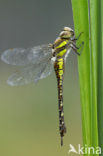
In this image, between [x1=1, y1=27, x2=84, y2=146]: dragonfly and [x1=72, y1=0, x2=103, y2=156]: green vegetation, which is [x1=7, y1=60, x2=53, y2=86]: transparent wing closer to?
[x1=1, y1=27, x2=84, y2=146]: dragonfly

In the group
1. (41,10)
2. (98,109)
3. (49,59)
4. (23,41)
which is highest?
(41,10)

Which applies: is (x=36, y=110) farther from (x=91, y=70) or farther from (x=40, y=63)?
(x=91, y=70)

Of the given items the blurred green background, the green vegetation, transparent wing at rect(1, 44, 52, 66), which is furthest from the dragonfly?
the blurred green background

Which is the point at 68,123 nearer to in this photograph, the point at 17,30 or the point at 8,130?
the point at 8,130

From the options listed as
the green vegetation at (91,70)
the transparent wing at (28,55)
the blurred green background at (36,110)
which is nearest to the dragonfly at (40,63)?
the transparent wing at (28,55)

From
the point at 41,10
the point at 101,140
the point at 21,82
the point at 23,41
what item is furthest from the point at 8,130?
the point at 101,140

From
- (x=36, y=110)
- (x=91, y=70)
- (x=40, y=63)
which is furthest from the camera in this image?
(x=36, y=110)

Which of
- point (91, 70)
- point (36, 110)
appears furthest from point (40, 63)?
point (36, 110)
